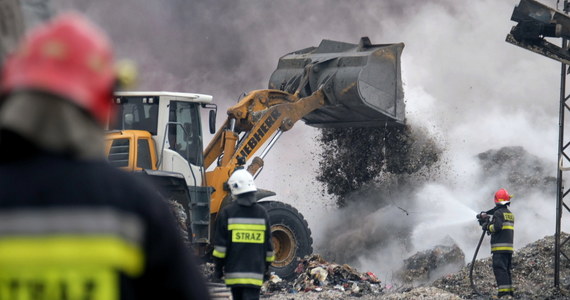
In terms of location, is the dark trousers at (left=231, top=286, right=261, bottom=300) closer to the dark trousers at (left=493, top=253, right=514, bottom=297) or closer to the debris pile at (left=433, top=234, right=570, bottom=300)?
the dark trousers at (left=493, top=253, right=514, bottom=297)

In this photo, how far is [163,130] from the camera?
45.1 feet

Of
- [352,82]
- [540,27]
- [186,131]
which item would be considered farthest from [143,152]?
[540,27]

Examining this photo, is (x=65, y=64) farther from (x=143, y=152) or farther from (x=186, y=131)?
(x=186, y=131)

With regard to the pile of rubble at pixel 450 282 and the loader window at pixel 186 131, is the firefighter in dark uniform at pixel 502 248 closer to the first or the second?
the pile of rubble at pixel 450 282

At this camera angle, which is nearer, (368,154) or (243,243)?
(243,243)

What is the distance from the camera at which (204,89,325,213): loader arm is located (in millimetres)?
14931

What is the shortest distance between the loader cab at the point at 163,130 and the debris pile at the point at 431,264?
4274mm

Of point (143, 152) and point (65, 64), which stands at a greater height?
point (143, 152)

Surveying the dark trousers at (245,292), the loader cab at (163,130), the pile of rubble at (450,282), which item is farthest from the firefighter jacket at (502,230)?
the dark trousers at (245,292)

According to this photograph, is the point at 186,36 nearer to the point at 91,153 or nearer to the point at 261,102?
the point at 261,102

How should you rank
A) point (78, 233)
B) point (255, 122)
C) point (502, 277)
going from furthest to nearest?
point (255, 122) < point (502, 277) < point (78, 233)

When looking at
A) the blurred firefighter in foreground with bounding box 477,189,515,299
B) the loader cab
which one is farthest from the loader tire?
the blurred firefighter in foreground with bounding box 477,189,515,299

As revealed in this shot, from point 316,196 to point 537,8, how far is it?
809 cm

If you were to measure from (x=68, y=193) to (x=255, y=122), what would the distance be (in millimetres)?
13526
